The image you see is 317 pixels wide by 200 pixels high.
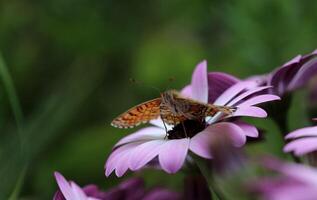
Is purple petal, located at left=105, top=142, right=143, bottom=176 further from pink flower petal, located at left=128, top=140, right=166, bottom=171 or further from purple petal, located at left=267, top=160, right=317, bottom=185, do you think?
purple petal, located at left=267, top=160, right=317, bottom=185

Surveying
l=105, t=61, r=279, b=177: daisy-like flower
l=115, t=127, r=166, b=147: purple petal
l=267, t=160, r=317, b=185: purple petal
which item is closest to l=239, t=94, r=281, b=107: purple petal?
l=105, t=61, r=279, b=177: daisy-like flower

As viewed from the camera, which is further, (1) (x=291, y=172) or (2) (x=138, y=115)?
(2) (x=138, y=115)

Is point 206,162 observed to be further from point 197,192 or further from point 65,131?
point 65,131

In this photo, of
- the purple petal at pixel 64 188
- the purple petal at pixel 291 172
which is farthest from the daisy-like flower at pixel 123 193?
the purple petal at pixel 291 172

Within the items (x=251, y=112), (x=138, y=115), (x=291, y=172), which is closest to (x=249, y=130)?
(x=251, y=112)

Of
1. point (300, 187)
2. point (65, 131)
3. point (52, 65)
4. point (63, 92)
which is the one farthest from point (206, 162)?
point (52, 65)

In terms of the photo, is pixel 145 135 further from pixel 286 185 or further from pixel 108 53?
pixel 108 53

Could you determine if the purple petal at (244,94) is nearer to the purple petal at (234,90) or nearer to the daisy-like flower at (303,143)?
the purple petal at (234,90)
